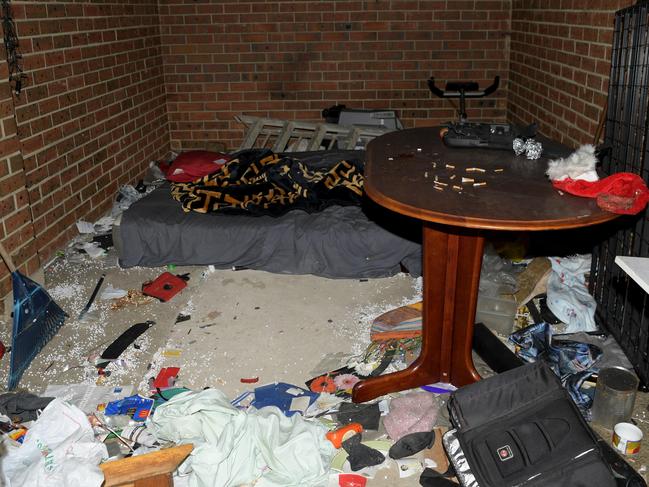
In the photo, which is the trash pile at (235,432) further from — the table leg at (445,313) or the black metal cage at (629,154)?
the black metal cage at (629,154)

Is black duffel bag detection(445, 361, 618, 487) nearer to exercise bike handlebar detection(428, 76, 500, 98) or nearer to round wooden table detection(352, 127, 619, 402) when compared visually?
round wooden table detection(352, 127, 619, 402)

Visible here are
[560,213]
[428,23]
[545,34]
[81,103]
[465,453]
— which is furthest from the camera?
[428,23]

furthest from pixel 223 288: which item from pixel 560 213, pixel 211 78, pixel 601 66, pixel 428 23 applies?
pixel 428 23

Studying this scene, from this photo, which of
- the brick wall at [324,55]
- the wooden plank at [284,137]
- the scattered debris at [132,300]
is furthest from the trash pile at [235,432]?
the brick wall at [324,55]

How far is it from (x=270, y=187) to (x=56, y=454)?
7.06 feet

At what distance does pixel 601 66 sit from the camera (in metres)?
3.27

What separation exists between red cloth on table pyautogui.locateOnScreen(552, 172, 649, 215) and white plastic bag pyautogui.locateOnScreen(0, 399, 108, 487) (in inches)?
63.8

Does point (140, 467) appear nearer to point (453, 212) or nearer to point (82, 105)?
point (453, 212)

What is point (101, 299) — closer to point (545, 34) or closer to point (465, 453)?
point (465, 453)

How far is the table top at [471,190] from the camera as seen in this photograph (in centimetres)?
175

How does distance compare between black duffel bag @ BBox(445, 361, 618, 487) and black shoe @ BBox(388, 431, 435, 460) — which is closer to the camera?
black duffel bag @ BBox(445, 361, 618, 487)

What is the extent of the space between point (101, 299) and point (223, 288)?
0.64 meters

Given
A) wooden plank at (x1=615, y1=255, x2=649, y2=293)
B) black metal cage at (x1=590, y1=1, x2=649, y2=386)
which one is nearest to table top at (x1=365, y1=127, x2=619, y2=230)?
wooden plank at (x1=615, y1=255, x2=649, y2=293)

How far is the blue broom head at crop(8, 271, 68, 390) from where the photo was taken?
8.43ft
